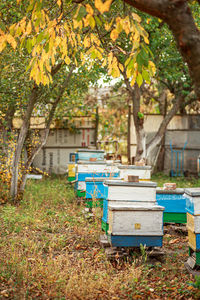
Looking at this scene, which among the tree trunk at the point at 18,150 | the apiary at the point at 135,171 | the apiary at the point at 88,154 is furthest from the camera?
the apiary at the point at 88,154

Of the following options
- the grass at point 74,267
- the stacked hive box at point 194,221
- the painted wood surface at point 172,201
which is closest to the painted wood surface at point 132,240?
the grass at point 74,267

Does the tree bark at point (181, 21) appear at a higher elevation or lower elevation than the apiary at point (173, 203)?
higher

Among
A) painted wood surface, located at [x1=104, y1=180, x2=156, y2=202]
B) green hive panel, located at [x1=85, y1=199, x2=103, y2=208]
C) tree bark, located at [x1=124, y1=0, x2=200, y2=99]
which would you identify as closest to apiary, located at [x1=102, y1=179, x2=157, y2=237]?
painted wood surface, located at [x1=104, y1=180, x2=156, y2=202]

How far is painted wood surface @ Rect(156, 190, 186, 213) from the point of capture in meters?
6.30

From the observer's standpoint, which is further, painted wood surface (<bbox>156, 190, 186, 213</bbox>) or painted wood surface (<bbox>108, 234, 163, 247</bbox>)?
painted wood surface (<bbox>156, 190, 186, 213</bbox>)

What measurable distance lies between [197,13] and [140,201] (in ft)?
21.0

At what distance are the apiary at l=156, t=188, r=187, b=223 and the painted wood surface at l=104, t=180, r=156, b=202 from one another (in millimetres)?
1146

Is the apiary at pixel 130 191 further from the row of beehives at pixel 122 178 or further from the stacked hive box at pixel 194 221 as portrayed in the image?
the row of beehives at pixel 122 178

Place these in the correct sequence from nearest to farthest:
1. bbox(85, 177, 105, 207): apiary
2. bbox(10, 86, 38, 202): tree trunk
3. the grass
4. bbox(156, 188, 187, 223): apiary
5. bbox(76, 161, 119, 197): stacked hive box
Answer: the grass, bbox(156, 188, 187, 223): apiary, bbox(85, 177, 105, 207): apiary, bbox(10, 86, 38, 202): tree trunk, bbox(76, 161, 119, 197): stacked hive box

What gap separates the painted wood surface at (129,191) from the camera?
510cm

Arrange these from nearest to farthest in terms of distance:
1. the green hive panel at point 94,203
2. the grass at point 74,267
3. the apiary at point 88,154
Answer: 1. the grass at point 74,267
2. the green hive panel at point 94,203
3. the apiary at point 88,154

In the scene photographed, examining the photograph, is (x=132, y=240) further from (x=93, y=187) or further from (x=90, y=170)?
(x=90, y=170)

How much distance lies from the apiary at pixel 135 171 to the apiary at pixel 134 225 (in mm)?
2899

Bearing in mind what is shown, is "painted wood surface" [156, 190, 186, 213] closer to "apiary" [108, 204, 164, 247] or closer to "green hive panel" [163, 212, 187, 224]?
"green hive panel" [163, 212, 187, 224]
